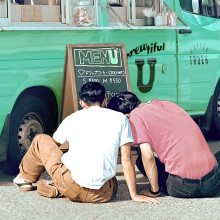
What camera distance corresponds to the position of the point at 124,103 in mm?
6324

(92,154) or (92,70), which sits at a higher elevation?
(92,70)

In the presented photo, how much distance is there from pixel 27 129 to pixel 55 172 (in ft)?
4.73

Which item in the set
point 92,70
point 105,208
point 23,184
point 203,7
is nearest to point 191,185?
point 105,208

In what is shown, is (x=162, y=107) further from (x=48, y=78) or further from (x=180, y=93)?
(x=180, y=93)

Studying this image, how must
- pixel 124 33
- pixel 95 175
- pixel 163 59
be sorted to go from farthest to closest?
1. pixel 163 59
2. pixel 124 33
3. pixel 95 175

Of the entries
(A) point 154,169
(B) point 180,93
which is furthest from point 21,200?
(B) point 180,93

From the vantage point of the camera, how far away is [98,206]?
596cm

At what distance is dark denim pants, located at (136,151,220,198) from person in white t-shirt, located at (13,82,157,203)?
245mm

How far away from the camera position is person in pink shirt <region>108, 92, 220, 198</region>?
611cm

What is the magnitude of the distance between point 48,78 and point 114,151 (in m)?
1.71

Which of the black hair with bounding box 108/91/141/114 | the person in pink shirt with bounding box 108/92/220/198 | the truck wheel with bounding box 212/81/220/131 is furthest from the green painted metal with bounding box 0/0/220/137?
the person in pink shirt with bounding box 108/92/220/198

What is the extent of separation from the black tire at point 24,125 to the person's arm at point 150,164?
1688 millimetres

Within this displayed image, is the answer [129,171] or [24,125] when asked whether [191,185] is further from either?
[24,125]

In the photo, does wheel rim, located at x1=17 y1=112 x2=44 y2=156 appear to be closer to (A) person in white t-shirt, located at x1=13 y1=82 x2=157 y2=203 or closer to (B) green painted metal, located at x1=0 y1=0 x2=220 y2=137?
(B) green painted metal, located at x1=0 y1=0 x2=220 y2=137
